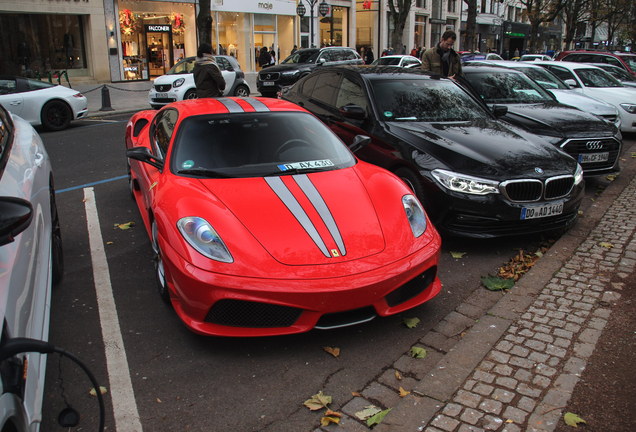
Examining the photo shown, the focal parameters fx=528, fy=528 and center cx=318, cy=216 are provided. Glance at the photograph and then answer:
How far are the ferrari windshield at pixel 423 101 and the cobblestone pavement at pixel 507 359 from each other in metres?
2.14

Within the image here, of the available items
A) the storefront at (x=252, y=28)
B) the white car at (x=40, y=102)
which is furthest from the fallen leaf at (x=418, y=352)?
the storefront at (x=252, y=28)

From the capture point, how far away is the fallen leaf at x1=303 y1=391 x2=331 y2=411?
2.82m

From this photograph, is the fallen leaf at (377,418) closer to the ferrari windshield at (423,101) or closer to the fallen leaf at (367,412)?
the fallen leaf at (367,412)

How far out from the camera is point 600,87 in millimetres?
11672

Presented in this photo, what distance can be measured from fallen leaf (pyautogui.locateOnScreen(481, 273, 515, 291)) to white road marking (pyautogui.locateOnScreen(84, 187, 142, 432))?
2844 mm

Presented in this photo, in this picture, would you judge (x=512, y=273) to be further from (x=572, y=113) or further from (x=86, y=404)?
(x=572, y=113)

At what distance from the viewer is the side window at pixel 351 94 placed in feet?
20.6

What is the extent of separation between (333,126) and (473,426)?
14.9 ft

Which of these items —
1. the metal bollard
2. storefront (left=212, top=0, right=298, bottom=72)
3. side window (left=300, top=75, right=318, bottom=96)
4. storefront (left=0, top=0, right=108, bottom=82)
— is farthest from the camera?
storefront (left=212, top=0, right=298, bottom=72)

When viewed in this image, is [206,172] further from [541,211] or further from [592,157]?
[592,157]

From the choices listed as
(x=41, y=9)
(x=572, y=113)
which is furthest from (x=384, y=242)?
(x=41, y=9)

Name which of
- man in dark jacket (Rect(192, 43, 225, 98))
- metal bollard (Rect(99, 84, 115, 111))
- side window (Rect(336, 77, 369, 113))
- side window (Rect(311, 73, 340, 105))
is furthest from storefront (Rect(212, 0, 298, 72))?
side window (Rect(336, 77, 369, 113))

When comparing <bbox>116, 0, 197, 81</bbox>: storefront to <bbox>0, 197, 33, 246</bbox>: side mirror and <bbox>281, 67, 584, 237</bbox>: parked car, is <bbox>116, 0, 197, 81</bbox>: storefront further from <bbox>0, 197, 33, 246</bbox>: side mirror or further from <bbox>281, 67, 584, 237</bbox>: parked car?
<bbox>0, 197, 33, 246</bbox>: side mirror

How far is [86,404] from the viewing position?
2.81m
